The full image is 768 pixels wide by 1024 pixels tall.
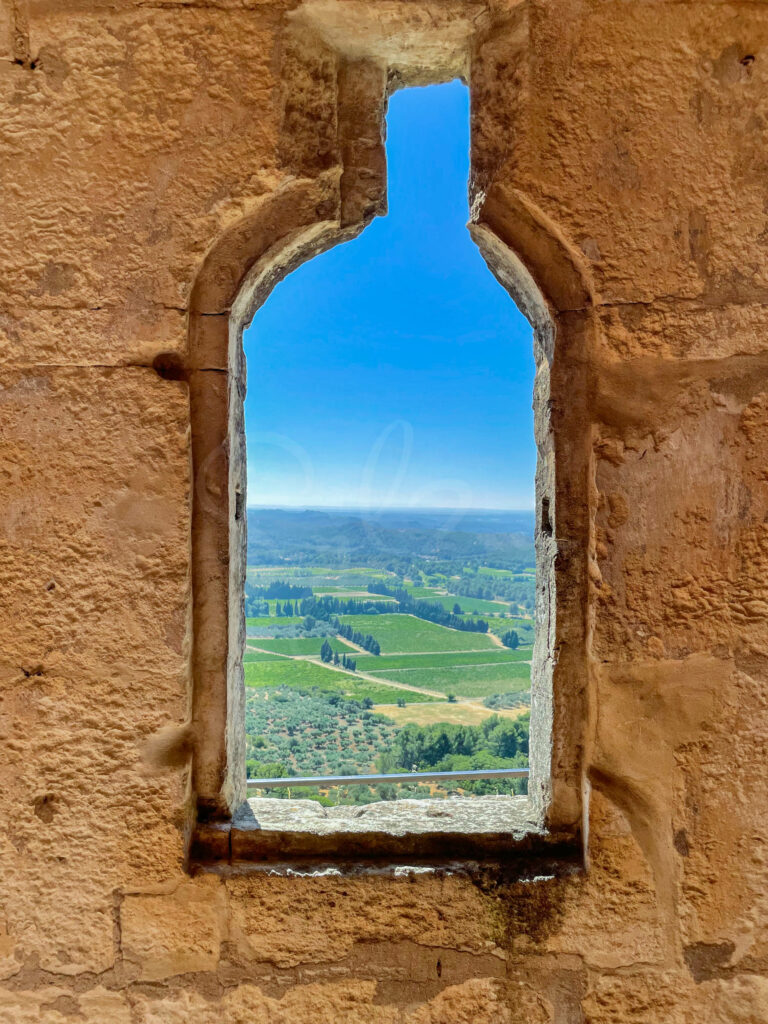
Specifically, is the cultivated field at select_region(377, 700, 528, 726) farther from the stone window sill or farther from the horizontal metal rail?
the stone window sill

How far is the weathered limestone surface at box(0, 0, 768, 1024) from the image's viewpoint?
1.40 meters

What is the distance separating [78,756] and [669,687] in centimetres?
143

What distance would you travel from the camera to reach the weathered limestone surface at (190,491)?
55.1 inches

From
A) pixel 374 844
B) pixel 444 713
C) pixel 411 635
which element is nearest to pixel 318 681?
pixel 411 635

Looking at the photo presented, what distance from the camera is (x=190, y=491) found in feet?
4.71

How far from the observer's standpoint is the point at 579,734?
1.50m

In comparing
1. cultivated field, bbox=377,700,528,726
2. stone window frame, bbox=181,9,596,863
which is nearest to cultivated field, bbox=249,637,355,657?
cultivated field, bbox=377,700,528,726

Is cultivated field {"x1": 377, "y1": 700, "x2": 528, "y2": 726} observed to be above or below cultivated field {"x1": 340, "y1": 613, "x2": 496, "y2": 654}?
below

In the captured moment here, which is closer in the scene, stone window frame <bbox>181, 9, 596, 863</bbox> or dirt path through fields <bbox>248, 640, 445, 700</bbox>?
stone window frame <bbox>181, 9, 596, 863</bbox>

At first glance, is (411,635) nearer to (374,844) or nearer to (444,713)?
(444,713)

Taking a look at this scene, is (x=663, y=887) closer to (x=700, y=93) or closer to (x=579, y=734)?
(x=579, y=734)

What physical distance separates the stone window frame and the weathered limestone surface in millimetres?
48

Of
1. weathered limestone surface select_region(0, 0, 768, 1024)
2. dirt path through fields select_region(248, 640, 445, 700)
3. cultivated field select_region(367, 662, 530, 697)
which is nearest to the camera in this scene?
weathered limestone surface select_region(0, 0, 768, 1024)

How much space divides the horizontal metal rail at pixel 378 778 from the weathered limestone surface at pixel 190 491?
2.24 feet
